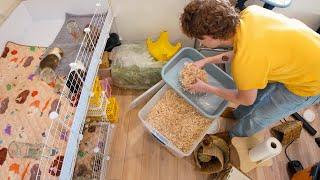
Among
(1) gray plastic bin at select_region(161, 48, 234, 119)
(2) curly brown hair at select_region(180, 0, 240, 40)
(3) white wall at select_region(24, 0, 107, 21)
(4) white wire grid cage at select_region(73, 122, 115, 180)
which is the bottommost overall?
(4) white wire grid cage at select_region(73, 122, 115, 180)

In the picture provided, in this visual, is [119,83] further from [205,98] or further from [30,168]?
[30,168]

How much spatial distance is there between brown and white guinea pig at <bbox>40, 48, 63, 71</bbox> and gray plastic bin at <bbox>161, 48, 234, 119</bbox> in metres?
0.69

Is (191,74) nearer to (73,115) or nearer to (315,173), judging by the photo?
(73,115)

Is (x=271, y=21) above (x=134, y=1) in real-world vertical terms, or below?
above

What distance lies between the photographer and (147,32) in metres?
1.97

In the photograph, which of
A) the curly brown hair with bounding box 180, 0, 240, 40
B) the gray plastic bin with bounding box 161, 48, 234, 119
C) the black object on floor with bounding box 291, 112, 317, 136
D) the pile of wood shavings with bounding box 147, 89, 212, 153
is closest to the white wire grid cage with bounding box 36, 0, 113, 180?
the pile of wood shavings with bounding box 147, 89, 212, 153

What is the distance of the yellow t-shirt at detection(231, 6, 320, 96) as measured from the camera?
1.00 meters

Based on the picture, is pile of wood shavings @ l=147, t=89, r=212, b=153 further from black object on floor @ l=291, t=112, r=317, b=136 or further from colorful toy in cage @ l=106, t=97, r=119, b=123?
black object on floor @ l=291, t=112, r=317, b=136

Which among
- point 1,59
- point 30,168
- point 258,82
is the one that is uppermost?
point 258,82

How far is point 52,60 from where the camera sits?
5.57 feet

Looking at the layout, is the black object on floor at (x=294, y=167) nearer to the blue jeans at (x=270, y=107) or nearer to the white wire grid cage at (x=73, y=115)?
the blue jeans at (x=270, y=107)

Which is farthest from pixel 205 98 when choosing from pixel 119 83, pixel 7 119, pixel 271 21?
pixel 7 119

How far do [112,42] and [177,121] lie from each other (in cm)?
78

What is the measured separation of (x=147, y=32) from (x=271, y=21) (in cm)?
107
